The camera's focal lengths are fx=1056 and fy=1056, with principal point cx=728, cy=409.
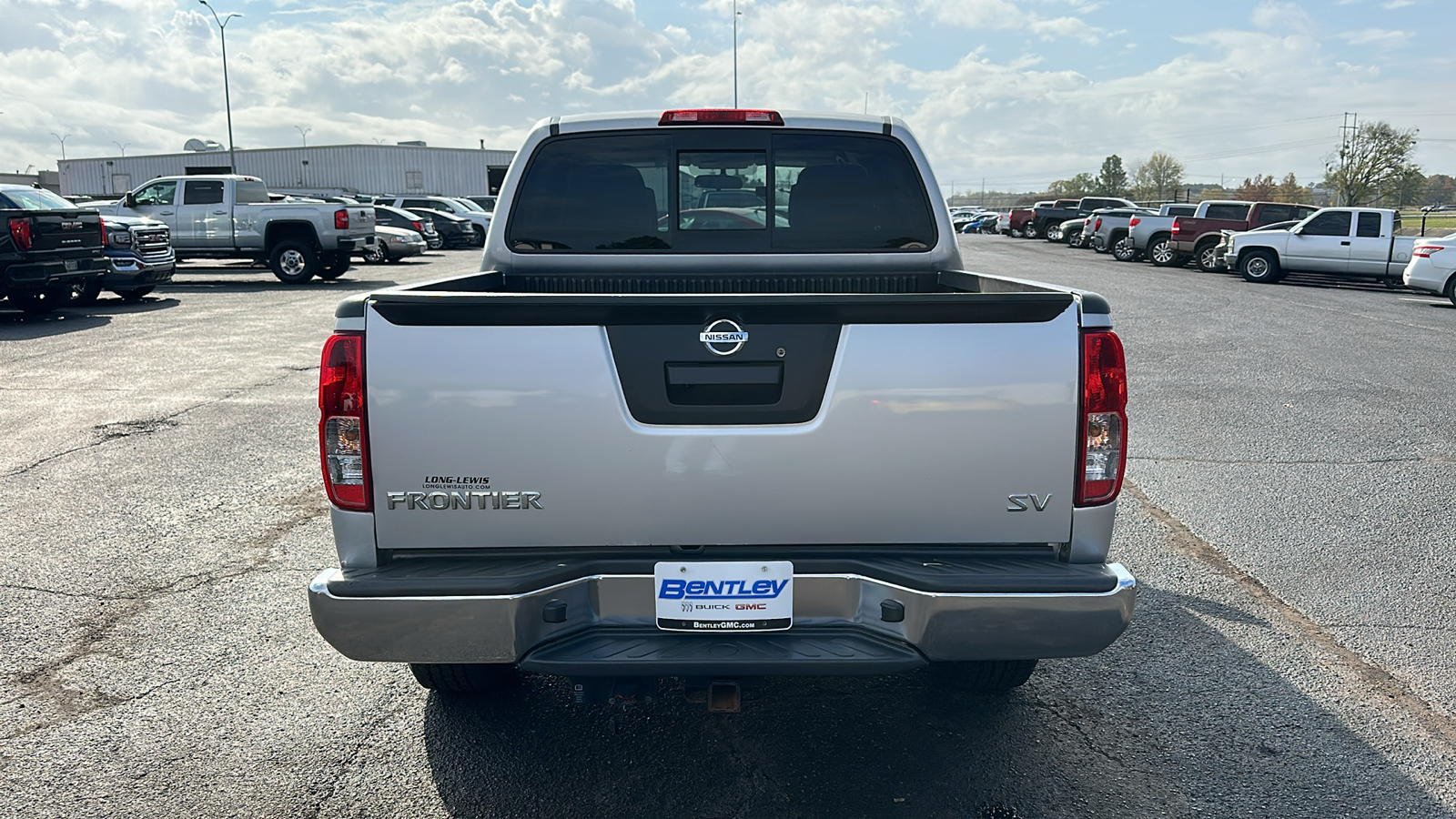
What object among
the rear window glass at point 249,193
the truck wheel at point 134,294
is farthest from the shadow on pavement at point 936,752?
the rear window glass at point 249,193

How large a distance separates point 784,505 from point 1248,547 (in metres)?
3.54

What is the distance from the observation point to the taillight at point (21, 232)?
1395 cm

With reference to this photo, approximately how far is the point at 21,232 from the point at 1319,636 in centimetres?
1561

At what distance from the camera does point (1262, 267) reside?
899 inches

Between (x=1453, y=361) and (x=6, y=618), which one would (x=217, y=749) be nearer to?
(x=6, y=618)

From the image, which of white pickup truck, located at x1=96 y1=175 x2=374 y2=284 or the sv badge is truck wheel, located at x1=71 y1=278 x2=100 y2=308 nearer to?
white pickup truck, located at x1=96 y1=175 x2=374 y2=284

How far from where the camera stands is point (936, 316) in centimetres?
268

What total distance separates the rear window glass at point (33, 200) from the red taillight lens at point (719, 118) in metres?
13.7

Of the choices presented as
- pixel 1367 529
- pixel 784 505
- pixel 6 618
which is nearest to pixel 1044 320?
pixel 784 505

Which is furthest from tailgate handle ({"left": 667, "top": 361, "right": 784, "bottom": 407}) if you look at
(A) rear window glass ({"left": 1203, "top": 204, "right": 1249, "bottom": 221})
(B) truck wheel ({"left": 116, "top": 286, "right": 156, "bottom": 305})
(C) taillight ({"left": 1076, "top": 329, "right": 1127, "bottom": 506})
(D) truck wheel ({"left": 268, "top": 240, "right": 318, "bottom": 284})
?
(A) rear window glass ({"left": 1203, "top": 204, "right": 1249, "bottom": 221})

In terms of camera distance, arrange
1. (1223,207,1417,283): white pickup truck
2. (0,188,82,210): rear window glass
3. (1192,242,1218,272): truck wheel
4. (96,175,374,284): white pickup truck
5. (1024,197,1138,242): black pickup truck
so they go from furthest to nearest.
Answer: (1024,197,1138,242): black pickup truck, (1192,242,1218,272): truck wheel, (1223,207,1417,283): white pickup truck, (96,175,374,284): white pickup truck, (0,188,82,210): rear window glass

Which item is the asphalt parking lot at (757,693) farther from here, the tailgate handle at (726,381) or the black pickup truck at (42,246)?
the black pickup truck at (42,246)

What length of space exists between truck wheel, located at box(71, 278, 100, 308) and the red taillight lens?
14.8 m

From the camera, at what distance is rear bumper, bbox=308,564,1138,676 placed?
2.67 metres
